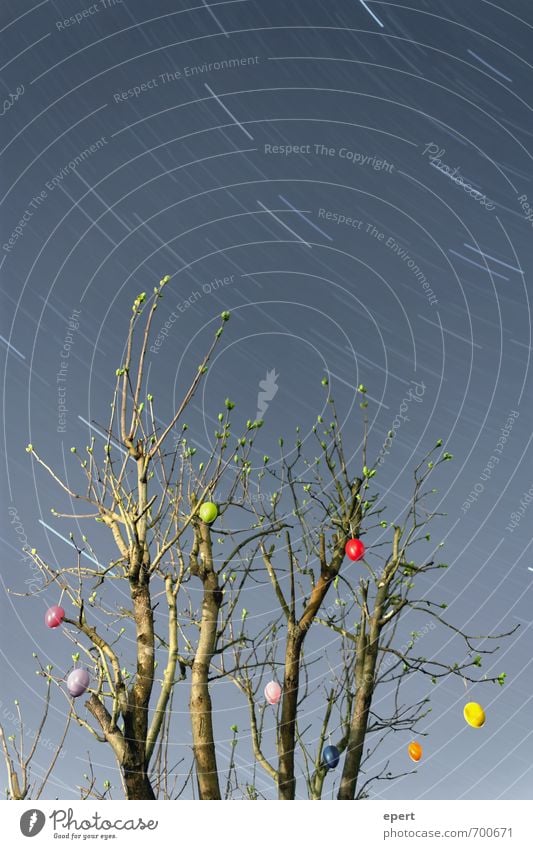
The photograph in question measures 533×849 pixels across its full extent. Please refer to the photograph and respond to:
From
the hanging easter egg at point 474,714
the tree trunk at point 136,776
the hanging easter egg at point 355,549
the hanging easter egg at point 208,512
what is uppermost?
the hanging easter egg at point 208,512

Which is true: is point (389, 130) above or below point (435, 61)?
below

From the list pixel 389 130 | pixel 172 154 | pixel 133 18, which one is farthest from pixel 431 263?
pixel 133 18

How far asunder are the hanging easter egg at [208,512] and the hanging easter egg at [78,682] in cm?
95

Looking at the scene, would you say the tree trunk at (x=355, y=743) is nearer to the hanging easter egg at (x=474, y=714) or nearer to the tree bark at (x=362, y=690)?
the tree bark at (x=362, y=690)

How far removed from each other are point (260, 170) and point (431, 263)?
111 cm

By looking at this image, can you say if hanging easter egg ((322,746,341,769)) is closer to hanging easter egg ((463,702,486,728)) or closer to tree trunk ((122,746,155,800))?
hanging easter egg ((463,702,486,728))

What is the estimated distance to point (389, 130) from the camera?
14.3ft

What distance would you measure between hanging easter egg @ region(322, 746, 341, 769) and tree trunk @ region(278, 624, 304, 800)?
0.63ft

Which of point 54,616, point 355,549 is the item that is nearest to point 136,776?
point 54,616

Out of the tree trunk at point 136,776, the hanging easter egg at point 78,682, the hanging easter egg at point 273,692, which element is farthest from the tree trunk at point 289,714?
the hanging easter egg at point 78,682

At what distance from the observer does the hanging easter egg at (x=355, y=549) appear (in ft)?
13.1

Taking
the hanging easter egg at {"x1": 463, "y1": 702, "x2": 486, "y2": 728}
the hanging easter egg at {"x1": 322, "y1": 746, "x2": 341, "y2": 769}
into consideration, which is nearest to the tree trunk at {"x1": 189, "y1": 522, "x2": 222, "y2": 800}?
the hanging easter egg at {"x1": 322, "y1": 746, "x2": 341, "y2": 769}

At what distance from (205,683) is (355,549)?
1.01 metres

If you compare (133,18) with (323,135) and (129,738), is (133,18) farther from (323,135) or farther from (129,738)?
(129,738)
